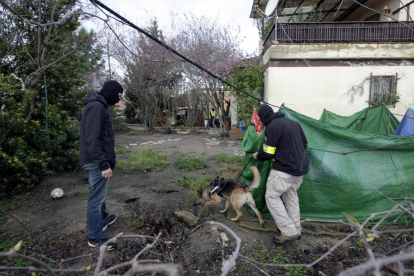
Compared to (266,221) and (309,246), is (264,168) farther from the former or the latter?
(309,246)

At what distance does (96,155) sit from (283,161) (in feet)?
7.60

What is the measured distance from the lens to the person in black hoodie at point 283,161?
3207 mm

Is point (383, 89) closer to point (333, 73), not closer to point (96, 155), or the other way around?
point (333, 73)

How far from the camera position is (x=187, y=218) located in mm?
3699

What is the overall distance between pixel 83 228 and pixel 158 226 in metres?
1.14

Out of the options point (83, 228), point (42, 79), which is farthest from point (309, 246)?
point (42, 79)

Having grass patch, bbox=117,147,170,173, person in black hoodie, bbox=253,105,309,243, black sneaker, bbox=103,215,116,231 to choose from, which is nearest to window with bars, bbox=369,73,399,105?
person in black hoodie, bbox=253,105,309,243

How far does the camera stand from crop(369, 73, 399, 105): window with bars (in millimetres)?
9211

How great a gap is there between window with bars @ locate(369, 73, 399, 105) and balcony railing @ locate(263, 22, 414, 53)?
4.55 feet

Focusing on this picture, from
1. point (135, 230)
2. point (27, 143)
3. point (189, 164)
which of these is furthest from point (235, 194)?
point (27, 143)

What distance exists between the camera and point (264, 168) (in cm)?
394

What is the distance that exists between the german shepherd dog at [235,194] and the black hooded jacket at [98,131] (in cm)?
172

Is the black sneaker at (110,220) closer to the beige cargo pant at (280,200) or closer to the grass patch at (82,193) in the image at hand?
the grass patch at (82,193)

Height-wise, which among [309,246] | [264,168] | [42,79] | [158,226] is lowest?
[309,246]
